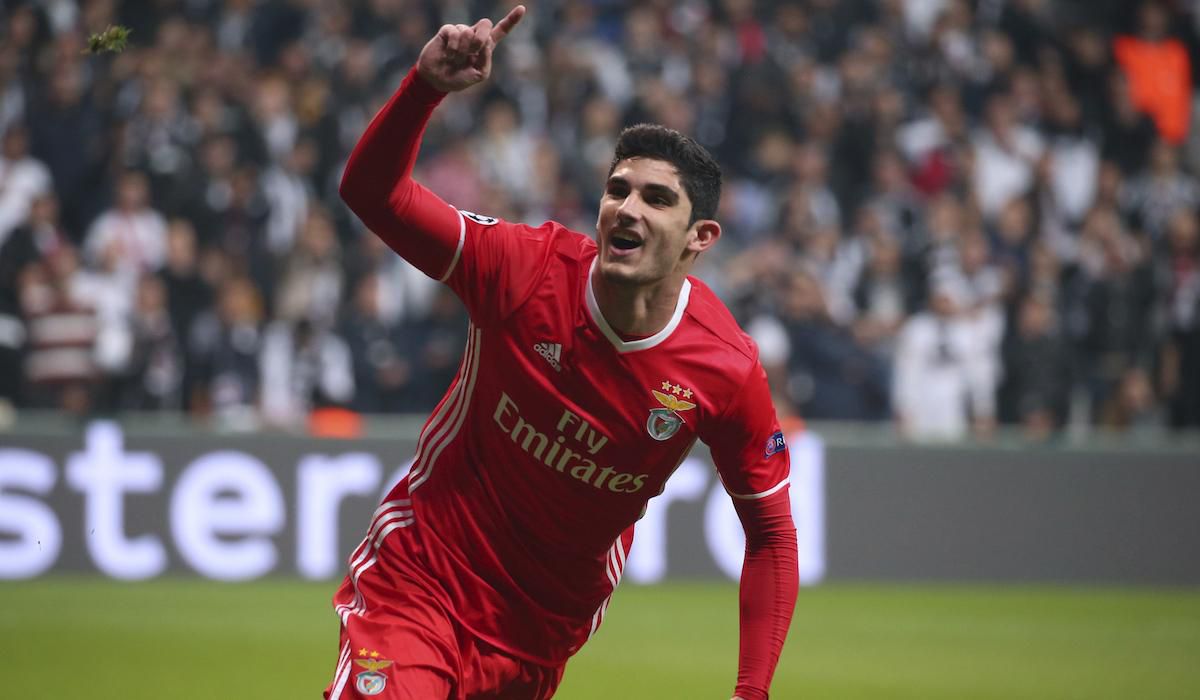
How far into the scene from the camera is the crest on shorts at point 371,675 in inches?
176

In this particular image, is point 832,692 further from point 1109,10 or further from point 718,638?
point 1109,10

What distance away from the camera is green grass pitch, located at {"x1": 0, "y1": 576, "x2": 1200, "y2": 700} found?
8984 mm

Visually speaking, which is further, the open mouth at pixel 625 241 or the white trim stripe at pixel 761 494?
the white trim stripe at pixel 761 494

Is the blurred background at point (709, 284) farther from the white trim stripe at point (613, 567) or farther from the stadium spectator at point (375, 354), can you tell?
A: the white trim stripe at point (613, 567)

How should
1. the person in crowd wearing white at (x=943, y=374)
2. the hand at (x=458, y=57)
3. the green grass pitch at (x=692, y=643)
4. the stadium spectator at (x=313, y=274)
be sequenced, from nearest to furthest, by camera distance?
the hand at (x=458, y=57), the green grass pitch at (x=692, y=643), the stadium spectator at (x=313, y=274), the person in crowd wearing white at (x=943, y=374)

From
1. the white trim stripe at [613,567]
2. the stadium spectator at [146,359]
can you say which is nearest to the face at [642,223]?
the white trim stripe at [613,567]

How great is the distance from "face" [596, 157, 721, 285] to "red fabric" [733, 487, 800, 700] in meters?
0.78

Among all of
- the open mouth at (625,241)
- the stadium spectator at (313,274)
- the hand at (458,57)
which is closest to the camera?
the hand at (458,57)

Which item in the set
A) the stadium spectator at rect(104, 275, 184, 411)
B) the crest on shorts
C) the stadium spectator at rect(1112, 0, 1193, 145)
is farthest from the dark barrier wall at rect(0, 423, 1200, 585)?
the crest on shorts

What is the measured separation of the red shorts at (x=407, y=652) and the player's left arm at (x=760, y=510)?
2.18ft

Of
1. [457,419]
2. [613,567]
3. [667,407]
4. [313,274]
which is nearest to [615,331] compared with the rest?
[667,407]

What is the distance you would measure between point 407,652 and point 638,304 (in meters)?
1.22

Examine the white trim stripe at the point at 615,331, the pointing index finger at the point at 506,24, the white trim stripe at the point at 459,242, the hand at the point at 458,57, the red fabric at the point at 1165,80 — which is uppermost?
the red fabric at the point at 1165,80

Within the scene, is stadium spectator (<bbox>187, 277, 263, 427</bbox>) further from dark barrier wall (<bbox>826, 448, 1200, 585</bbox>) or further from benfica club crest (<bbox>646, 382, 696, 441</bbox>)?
benfica club crest (<bbox>646, 382, 696, 441</bbox>)
